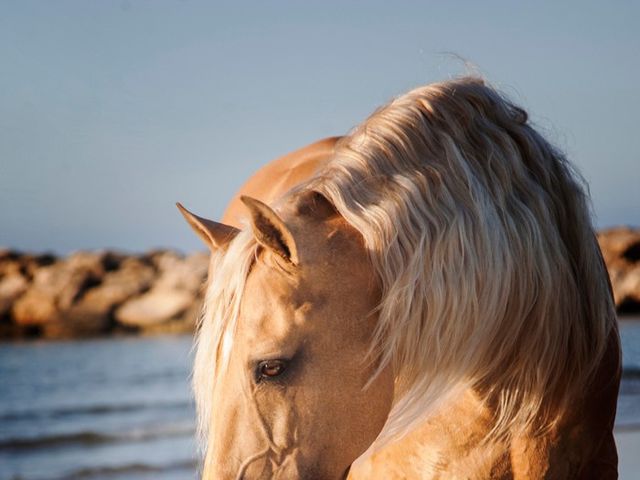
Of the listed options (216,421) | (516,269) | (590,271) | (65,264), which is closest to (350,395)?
(216,421)


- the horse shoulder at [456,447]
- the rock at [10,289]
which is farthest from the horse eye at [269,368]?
the rock at [10,289]

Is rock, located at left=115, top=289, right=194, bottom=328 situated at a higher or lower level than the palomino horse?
lower

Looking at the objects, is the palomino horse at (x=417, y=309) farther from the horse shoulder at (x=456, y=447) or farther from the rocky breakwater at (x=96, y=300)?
the rocky breakwater at (x=96, y=300)

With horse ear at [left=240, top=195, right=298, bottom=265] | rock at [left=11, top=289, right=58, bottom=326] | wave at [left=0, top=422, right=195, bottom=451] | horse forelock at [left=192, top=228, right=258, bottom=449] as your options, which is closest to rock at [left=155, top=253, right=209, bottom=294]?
rock at [left=11, top=289, right=58, bottom=326]

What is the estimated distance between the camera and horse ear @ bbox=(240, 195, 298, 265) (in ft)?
5.90

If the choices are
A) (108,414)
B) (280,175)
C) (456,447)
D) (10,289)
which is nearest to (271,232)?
(456,447)

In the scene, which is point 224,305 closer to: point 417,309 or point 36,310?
point 417,309

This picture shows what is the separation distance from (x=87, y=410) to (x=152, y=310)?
1103cm

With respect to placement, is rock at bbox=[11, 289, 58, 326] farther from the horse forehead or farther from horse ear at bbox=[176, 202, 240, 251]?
the horse forehead

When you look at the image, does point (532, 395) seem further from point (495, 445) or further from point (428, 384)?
point (428, 384)

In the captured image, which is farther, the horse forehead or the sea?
the sea

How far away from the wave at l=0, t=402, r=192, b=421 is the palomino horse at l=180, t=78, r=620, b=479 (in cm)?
914

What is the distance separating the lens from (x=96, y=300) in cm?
2241

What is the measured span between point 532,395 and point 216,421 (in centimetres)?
73
